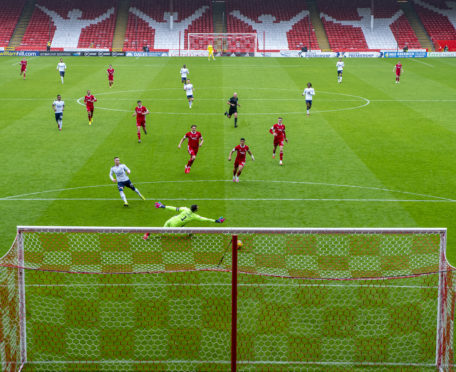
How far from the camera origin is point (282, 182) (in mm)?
21844

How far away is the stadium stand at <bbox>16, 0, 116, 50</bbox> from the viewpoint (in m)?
77.9

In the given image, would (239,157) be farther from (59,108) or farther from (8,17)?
(8,17)

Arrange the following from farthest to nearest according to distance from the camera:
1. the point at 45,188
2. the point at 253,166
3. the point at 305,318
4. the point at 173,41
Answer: the point at 173,41
the point at 253,166
the point at 45,188
the point at 305,318

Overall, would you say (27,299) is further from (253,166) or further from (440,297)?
(253,166)

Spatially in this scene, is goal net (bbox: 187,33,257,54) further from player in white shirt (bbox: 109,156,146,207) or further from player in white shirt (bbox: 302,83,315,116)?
player in white shirt (bbox: 109,156,146,207)

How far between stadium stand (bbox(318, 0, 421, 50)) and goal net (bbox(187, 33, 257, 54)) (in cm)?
1075

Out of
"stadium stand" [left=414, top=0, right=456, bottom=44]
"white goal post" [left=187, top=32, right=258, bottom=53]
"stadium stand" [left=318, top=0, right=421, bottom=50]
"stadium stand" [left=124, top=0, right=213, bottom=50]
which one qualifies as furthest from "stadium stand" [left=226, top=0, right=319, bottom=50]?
"stadium stand" [left=414, top=0, right=456, bottom=44]

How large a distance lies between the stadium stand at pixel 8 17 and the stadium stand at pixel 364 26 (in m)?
40.3

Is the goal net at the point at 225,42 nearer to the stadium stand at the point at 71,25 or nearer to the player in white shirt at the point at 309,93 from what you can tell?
the stadium stand at the point at 71,25

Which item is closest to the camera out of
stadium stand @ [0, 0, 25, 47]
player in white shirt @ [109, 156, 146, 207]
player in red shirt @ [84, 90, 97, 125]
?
player in white shirt @ [109, 156, 146, 207]

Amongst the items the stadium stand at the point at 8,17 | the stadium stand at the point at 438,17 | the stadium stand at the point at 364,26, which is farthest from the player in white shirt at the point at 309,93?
the stadium stand at the point at 8,17

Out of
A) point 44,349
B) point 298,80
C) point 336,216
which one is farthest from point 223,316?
point 298,80

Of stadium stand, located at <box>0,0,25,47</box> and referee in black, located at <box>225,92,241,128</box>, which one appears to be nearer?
referee in black, located at <box>225,92,241,128</box>

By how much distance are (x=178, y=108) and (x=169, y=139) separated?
27.0 feet
